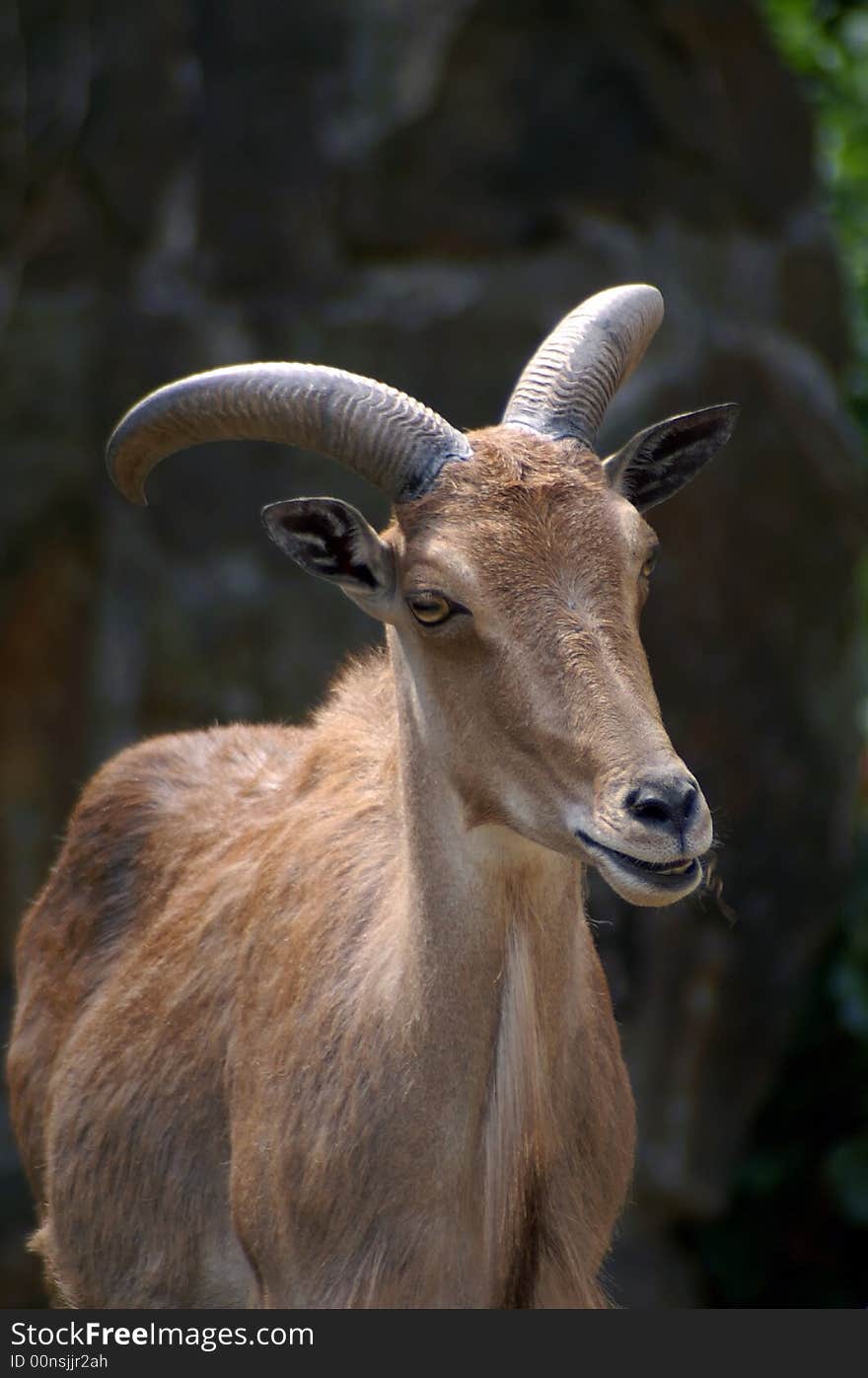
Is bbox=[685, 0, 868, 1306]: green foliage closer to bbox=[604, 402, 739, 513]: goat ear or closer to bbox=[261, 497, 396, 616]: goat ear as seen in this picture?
bbox=[604, 402, 739, 513]: goat ear

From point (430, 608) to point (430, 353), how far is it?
200 inches

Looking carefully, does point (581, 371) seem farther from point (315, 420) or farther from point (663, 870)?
point (663, 870)

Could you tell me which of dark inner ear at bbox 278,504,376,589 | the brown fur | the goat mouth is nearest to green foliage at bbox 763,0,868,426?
the brown fur

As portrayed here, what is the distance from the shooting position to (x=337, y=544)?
4473 millimetres

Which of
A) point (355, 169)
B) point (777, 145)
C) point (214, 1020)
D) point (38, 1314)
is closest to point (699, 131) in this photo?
point (777, 145)

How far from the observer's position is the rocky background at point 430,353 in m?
9.07

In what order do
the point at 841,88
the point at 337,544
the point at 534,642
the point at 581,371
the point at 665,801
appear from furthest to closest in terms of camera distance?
A: the point at 841,88, the point at 581,371, the point at 337,544, the point at 534,642, the point at 665,801

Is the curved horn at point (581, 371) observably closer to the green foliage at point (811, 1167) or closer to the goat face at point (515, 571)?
the goat face at point (515, 571)

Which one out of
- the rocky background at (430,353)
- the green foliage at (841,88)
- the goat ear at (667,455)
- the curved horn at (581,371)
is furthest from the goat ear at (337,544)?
the green foliage at (841,88)

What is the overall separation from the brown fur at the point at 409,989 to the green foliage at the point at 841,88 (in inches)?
299

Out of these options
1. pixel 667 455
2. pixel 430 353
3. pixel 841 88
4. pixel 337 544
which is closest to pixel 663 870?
pixel 337 544

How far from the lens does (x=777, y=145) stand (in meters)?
9.81

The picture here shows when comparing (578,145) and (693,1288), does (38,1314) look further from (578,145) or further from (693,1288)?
(578,145)

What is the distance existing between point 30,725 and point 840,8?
676 centimetres
